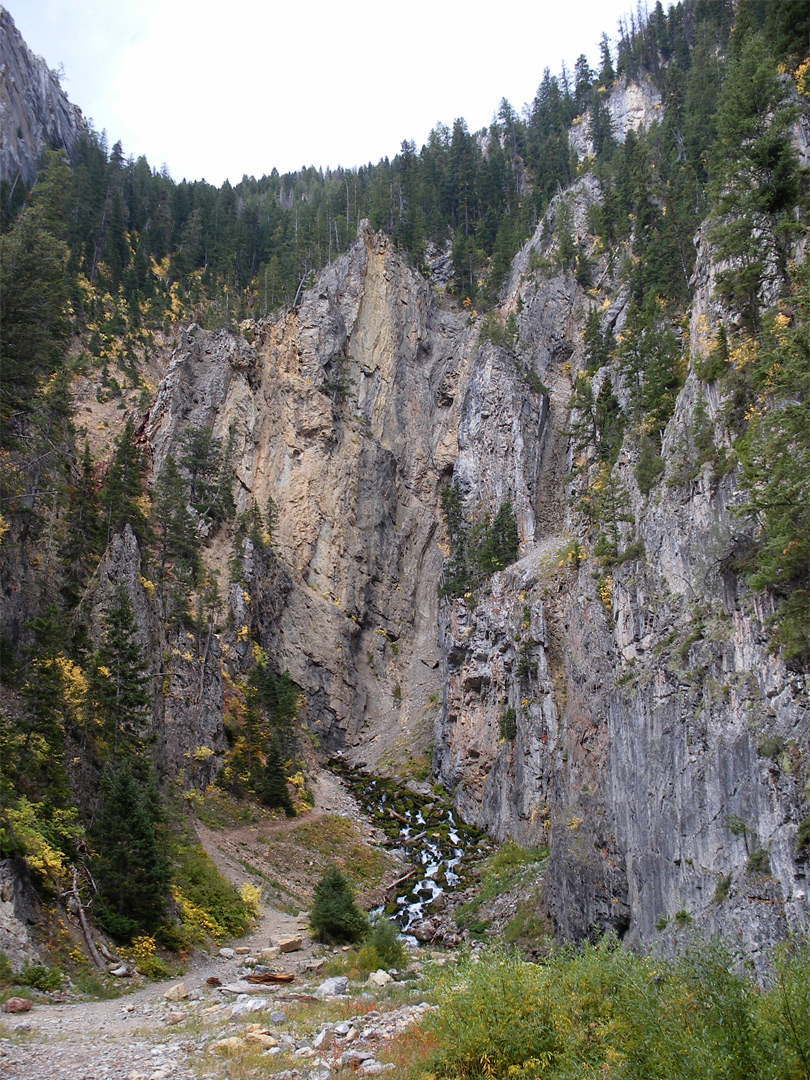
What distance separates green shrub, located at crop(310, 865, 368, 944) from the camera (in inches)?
1005

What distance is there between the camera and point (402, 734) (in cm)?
5269

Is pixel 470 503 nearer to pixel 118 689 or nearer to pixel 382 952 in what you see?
pixel 118 689

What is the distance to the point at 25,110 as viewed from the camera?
83562 millimetres

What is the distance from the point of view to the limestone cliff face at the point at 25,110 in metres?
78.1

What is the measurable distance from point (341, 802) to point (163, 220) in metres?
68.3

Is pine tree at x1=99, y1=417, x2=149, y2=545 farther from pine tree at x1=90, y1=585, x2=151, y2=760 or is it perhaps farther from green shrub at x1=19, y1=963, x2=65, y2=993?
green shrub at x1=19, y1=963, x2=65, y2=993

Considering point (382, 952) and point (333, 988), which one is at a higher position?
point (333, 988)

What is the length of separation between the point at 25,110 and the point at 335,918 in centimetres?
9888

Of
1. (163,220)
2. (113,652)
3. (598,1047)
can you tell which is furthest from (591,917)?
(163,220)

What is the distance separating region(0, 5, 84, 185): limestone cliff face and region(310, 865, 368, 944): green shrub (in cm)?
7767

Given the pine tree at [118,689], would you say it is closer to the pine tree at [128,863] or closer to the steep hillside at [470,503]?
the steep hillside at [470,503]

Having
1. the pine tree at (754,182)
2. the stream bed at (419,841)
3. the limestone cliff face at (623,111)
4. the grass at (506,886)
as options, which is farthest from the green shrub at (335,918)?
the limestone cliff face at (623,111)

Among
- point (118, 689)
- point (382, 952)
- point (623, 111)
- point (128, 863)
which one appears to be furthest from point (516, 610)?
point (623, 111)

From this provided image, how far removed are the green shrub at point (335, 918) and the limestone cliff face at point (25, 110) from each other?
77.7 meters
